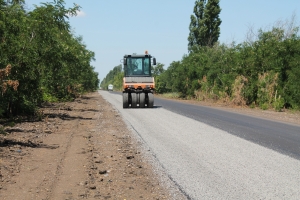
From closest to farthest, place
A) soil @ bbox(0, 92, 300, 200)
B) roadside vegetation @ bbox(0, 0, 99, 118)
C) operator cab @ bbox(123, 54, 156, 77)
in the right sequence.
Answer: soil @ bbox(0, 92, 300, 200) → roadside vegetation @ bbox(0, 0, 99, 118) → operator cab @ bbox(123, 54, 156, 77)

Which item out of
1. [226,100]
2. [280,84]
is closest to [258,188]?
[280,84]

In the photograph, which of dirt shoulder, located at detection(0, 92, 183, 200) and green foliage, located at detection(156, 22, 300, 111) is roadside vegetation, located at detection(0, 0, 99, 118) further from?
green foliage, located at detection(156, 22, 300, 111)

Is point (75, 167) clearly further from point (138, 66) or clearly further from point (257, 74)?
point (257, 74)

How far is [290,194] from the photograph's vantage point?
253 inches

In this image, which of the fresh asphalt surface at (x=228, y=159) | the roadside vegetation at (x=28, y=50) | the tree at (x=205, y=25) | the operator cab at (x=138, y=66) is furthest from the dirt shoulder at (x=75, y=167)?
the tree at (x=205, y=25)

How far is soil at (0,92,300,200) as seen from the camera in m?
6.38

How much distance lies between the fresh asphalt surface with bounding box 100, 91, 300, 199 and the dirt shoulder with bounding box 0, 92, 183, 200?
0.61 meters

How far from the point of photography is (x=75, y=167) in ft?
26.6

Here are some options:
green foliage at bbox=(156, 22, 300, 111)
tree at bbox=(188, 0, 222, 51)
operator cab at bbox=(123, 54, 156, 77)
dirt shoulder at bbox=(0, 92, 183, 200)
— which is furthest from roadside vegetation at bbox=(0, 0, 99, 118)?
tree at bbox=(188, 0, 222, 51)

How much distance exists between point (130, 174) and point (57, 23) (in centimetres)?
1209

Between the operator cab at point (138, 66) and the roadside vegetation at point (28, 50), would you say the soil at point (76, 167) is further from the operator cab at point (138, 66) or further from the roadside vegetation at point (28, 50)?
the operator cab at point (138, 66)

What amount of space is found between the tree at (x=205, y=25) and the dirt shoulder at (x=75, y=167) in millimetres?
48303

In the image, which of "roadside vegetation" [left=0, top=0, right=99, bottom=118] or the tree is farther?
the tree

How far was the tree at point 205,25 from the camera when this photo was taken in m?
59.3
